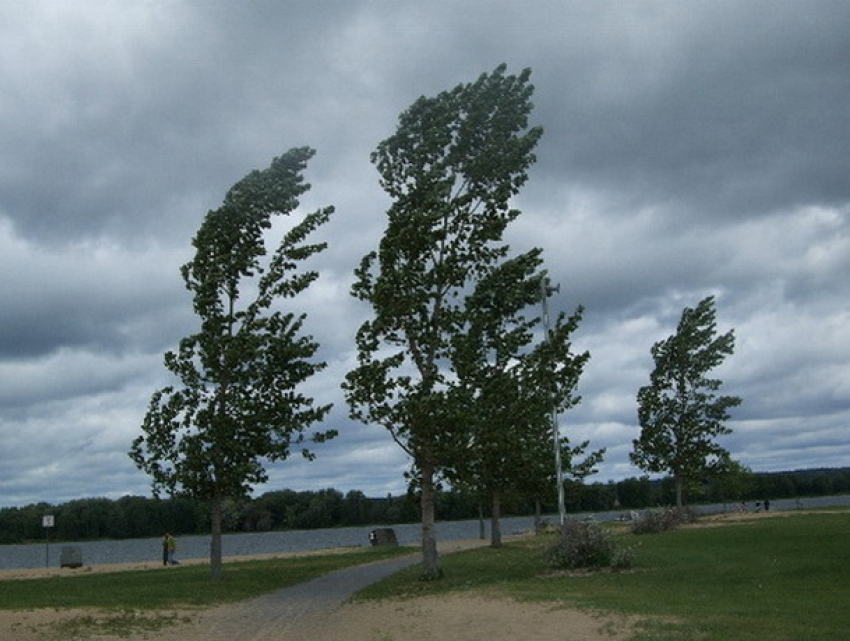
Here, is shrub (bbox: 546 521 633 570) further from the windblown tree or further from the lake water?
the lake water

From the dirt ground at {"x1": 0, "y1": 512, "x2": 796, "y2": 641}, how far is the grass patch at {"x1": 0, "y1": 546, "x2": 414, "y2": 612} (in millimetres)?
1981

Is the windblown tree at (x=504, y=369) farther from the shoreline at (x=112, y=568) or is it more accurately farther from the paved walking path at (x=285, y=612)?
the shoreline at (x=112, y=568)

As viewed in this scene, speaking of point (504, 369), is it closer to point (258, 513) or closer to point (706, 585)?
point (706, 585)

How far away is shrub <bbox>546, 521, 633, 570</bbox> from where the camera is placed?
83.7 feet

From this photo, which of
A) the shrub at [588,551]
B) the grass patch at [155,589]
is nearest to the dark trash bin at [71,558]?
the grass patch at [155,589]

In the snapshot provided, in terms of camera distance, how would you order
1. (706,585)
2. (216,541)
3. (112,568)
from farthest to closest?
(112,568)
(216,541)
(706,585)

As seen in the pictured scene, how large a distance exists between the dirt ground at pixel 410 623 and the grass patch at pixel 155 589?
1.98 m

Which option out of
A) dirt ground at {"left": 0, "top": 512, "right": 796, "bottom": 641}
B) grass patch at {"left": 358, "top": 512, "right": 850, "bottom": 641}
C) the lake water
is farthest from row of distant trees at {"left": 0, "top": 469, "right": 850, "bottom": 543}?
dirt ground at {"left": 0, "top": 512, "right": 796, "bottom": 641}

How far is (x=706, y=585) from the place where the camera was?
19891mm

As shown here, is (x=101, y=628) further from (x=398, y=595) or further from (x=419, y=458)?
(x=419, y=458)

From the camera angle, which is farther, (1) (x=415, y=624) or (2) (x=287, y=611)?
(2) (x=287, y=611)

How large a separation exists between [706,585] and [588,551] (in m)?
6.08

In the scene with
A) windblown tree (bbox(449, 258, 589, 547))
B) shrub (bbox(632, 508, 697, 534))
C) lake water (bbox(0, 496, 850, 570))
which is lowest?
lake water (bbox(0, 496, 850, 570))

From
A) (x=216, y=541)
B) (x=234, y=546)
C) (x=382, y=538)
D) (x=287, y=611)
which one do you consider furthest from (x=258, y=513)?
(x=287, y=611)
